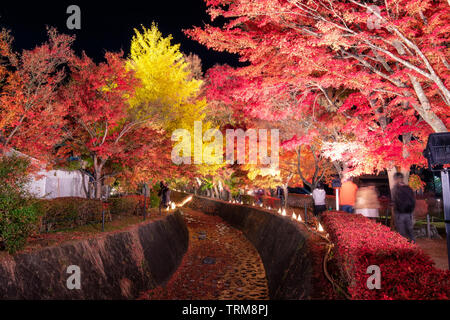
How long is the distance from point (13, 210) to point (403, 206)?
896cm

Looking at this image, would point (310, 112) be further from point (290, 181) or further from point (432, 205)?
point (432, 205)

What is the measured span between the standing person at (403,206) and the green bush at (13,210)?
859 cm

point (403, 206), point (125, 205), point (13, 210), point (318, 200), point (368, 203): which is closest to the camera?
point (13, 210)

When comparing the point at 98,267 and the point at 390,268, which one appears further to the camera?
the point at 98,267

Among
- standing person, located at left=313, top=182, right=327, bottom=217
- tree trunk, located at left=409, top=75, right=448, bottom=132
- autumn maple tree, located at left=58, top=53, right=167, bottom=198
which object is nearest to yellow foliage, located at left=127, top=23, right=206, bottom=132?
autumn maple tree, located at left=58, top=53, right=167, bottom=198

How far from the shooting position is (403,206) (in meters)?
7.77

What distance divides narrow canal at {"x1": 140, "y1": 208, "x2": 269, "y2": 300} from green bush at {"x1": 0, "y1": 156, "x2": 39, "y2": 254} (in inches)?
136

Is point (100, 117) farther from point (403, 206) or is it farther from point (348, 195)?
point (403, 206)

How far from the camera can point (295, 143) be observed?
14.8 m

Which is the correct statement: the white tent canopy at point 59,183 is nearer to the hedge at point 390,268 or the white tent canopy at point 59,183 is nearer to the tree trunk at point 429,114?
the hedge at point 390,268

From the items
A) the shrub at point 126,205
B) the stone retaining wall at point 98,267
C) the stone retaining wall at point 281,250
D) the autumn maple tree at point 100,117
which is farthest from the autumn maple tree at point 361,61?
the stone retaining wall at point 98,267

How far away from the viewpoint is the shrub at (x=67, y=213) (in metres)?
7.86

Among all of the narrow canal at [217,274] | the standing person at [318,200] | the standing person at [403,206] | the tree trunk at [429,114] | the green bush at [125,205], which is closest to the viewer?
the standing person at [403,206]

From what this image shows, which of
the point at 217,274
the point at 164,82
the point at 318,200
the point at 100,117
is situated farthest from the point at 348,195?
the point at 164,82
